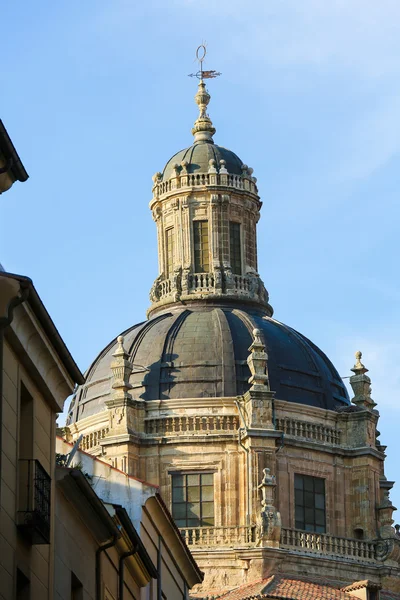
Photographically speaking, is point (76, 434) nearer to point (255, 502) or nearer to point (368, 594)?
point (255, 502)

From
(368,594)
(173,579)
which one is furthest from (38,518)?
(368,594)

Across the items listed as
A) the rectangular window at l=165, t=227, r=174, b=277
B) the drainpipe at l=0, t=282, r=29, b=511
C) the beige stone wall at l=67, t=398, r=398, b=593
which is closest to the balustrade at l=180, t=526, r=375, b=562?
the beige stone wall at l=67, t=398, r=398, b=593

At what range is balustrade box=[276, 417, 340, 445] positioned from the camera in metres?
87.8

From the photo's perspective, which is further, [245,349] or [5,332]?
[245,349]

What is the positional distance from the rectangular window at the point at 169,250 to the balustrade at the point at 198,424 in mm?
8697

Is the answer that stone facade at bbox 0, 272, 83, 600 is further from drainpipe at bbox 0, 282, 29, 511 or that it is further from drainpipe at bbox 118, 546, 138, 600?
drainpipe at bbox 118, 546, 138, 600

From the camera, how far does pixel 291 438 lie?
87438 millimetres

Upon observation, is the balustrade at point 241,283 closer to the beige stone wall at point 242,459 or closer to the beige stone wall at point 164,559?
the beige stone wall at point 242,459

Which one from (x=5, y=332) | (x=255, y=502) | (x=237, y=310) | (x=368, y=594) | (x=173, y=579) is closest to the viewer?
(x=5, y=332)

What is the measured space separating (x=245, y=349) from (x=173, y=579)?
133 ft

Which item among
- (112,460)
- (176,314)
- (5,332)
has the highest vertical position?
(176,314)

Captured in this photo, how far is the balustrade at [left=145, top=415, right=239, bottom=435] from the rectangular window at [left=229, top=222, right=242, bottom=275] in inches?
348

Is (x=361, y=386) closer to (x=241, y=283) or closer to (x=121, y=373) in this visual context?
(x=241, y=283)

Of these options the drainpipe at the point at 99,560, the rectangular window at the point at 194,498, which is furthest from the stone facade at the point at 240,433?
the drainpipe at the point at 99,560
